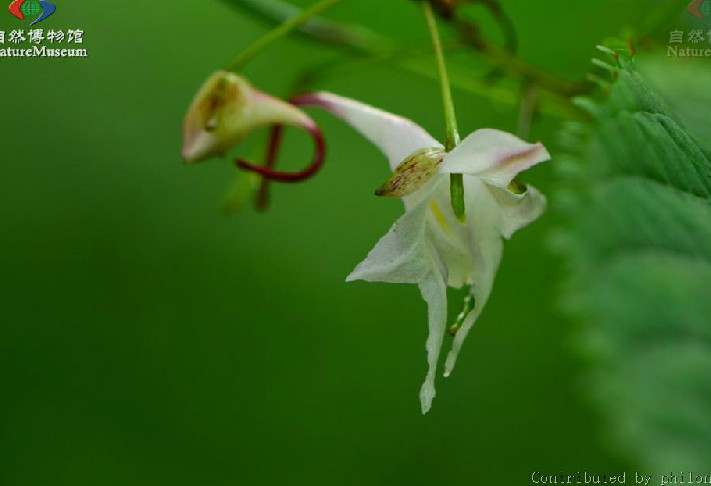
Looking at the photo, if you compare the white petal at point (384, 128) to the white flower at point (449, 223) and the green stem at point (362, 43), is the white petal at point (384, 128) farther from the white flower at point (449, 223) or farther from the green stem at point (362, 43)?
the green stem at point (362, 43)

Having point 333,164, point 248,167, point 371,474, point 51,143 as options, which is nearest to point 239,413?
point 371,474

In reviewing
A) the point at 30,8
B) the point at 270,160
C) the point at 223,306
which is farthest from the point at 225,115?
the point at 223,306

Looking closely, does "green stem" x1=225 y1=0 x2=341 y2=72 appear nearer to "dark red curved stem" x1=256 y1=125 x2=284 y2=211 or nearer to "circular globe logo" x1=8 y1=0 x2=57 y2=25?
"dark red curved stem" x1=256 y1=125 x2=284 y2=211

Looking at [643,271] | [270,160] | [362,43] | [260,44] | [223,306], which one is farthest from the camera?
[223,306]

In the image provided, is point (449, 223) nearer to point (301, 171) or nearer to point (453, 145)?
point (453, 145)

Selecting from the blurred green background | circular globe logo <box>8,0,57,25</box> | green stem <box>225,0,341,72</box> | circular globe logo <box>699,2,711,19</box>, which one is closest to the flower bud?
green stem <box>225,0,341,72</box>

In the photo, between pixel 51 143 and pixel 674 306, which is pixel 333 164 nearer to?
pixel 51 143
